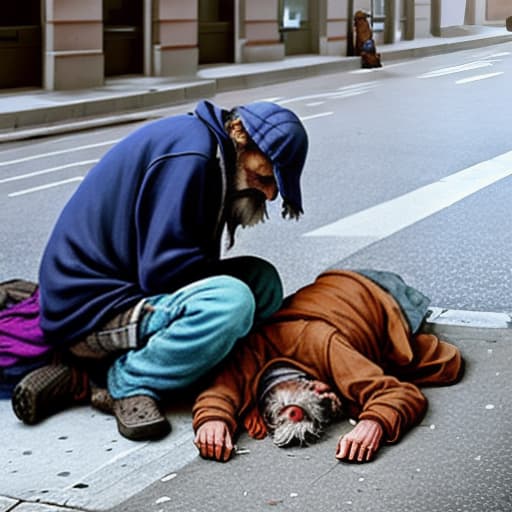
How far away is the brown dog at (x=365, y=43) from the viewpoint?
2478 cm

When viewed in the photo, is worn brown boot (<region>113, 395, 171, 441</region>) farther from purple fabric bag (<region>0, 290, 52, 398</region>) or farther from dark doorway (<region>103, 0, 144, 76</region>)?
dark doorway (<region>103, 0, 144, 76</region>)

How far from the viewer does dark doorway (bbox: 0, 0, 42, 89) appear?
17375 millimetres

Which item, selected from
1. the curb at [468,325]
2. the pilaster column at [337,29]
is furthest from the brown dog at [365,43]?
the curb at [468,325]

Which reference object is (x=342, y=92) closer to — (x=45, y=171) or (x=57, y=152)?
(x=57, y=152)

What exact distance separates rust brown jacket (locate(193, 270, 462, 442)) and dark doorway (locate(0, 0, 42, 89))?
1300cm

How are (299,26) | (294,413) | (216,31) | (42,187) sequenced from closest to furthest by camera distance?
(294,413), (42,187), (216,31), (299,26)

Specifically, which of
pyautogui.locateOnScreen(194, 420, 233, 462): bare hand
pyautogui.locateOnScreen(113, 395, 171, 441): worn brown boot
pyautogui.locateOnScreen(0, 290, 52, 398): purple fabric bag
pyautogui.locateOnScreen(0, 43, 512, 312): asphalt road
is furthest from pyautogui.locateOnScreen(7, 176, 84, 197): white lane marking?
pyautogui.locateOnScreen(194, 420, 233, 462): bare hand

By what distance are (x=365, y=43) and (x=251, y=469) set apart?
21668 mm

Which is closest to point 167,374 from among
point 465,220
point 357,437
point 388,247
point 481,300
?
point 357,437

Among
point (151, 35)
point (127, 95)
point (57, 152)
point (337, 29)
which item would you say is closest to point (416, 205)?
point (57, 152)

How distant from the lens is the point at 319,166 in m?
11.3

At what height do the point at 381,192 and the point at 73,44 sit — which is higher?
the point at 73,44

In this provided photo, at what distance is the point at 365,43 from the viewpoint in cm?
2522

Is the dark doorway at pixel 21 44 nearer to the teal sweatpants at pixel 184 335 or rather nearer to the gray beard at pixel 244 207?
the gray beard at pixel 244 207
